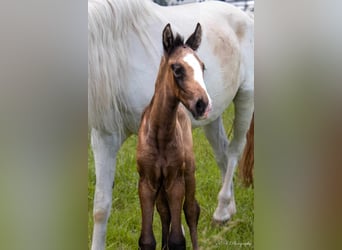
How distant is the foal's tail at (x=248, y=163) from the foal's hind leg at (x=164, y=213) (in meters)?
0.23

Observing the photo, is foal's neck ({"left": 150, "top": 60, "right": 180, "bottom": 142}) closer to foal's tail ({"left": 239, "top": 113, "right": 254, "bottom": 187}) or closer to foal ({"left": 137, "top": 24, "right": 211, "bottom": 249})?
foal ({"left": 137, "top": 24, "right": 211, "bottom": 249})

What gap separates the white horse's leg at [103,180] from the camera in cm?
144

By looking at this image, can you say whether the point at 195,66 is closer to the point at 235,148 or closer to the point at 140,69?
the point at 140,69

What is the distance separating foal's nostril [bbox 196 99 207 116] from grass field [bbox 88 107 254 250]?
0.22 feet

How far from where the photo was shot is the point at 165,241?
142 centimetres

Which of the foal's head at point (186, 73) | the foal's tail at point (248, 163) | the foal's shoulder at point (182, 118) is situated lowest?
the foal's tail at point (248, 163)

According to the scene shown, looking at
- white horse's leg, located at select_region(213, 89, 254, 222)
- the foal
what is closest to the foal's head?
the foal

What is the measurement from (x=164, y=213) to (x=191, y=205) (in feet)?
0.25

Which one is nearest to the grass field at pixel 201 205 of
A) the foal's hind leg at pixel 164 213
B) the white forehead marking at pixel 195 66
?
the foal's hind leg at pixel 164 213

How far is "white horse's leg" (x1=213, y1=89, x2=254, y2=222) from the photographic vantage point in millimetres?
1435
